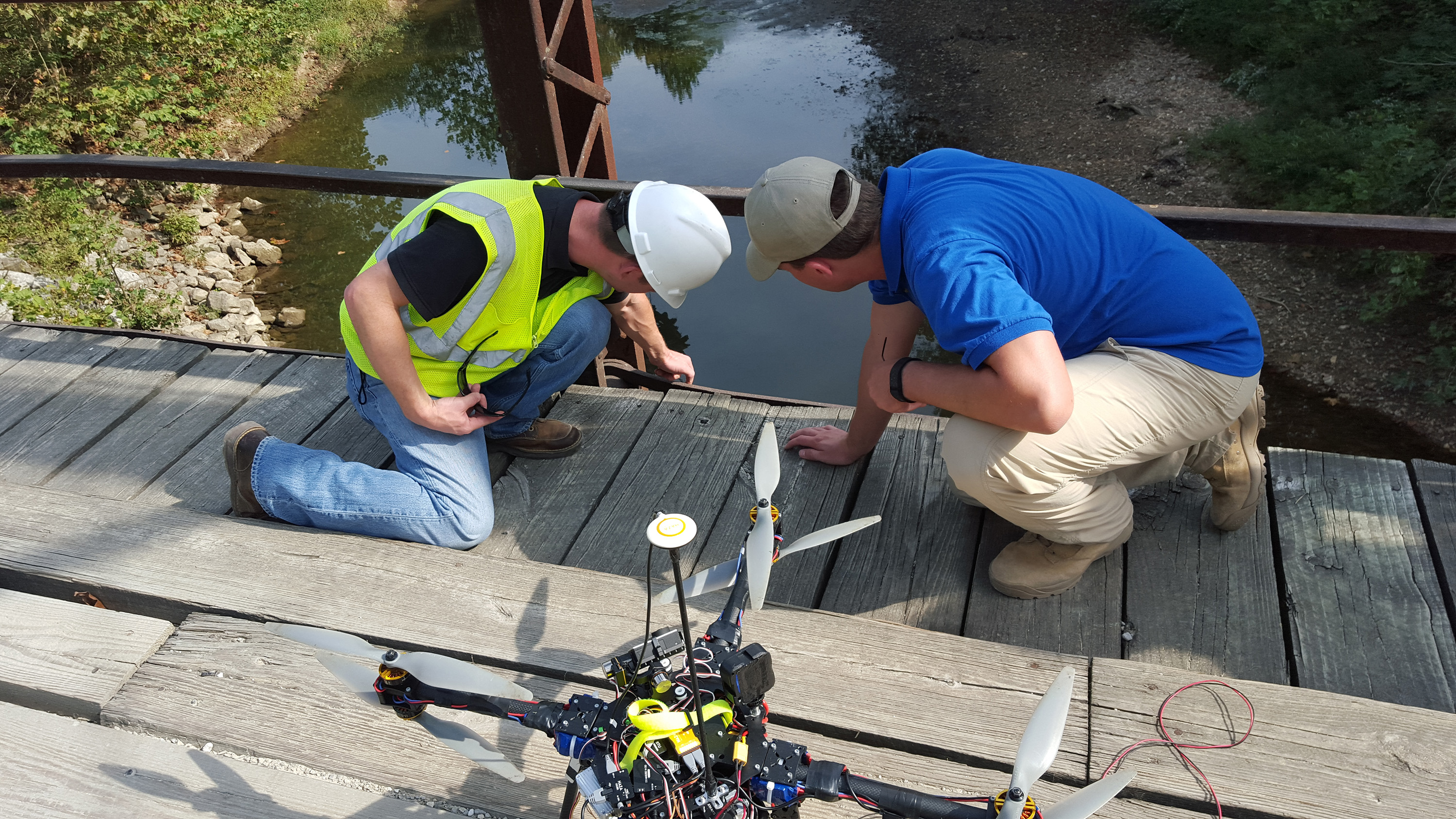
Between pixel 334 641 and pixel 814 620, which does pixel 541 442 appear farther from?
pixel 334 641

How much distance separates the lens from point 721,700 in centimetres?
122

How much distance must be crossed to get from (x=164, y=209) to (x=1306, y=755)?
9.58 meters

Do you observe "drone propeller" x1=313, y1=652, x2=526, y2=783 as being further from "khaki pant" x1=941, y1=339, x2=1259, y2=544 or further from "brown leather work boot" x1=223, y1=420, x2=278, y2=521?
"brown leather work boot" x1=223, y1=420, x2=278, y2=521

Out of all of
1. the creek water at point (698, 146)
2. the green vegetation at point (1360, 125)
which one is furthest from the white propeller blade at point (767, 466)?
the green vegetation at point (1360, 125)

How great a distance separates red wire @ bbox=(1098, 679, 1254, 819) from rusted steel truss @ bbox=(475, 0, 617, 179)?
2361 mm

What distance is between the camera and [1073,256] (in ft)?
6.00

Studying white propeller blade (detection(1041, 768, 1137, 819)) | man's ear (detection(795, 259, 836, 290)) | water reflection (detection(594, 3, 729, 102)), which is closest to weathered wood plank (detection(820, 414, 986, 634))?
man's ear (detection(795, 259, 836, 290))

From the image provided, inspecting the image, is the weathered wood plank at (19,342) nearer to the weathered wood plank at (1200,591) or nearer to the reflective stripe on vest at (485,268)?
the reflective stripe on vest at (485,268)

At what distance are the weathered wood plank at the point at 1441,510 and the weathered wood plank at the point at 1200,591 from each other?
333 millimetres

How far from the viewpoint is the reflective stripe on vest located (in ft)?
7.13

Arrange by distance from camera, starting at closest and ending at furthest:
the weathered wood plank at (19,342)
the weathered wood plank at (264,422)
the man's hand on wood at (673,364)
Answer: the weathered wood plank at (264,422), the man's hand on wood at (673,364), the weathered wood plank at (19,342)

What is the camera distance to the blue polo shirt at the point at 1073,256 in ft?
5.78

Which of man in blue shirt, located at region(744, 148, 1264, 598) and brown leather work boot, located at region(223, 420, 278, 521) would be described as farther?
brown leather work boot, located at region(223, 420, 278, 521)

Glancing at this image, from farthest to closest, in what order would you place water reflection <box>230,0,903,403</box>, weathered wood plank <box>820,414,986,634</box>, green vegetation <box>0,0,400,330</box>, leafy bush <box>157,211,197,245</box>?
leafy bush <box>157,211,197,245</box>, water reflection <box>230,0,903,403</box>, green vegetation <box>0,0,400,330</box>, weathered wood plank <box>820,414,986,634</box>
